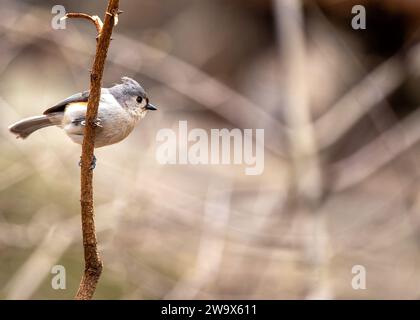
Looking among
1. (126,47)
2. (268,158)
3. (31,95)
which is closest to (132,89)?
(126,47)

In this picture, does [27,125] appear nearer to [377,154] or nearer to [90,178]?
[90,178]

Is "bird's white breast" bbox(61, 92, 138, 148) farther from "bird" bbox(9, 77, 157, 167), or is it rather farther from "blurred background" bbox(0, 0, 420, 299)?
"blurred background" bbox(0, 0, 420, 299)

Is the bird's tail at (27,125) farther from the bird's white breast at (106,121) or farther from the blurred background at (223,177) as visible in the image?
the blurred background at (223,177)

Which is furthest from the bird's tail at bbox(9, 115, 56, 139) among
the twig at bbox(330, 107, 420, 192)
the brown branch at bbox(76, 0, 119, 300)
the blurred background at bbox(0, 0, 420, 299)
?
the twig at bbox(330, 107, 420, 192)

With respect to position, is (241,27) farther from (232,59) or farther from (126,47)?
(126,47)

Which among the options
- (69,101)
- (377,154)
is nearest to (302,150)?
(377,154)
